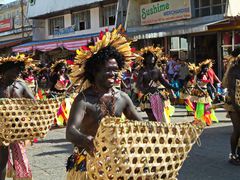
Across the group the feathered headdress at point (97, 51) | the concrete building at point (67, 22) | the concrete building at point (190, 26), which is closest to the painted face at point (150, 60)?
the feathered headdress at point (97, 51)

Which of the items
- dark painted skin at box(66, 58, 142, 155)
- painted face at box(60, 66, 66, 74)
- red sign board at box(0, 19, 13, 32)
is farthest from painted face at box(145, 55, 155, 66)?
red sign board at box(0, 19, 13, 32)

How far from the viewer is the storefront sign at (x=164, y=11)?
66.3 feet

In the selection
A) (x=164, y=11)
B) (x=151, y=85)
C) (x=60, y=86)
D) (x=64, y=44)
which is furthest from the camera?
(x=64, y=44)

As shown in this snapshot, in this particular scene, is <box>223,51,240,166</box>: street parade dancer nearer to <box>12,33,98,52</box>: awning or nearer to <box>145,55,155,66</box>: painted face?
<box>145,55,155,66</box>: painted face

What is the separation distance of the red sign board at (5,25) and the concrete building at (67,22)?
17.9ft

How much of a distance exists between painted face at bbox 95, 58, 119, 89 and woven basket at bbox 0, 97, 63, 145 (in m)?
Result: 1.39

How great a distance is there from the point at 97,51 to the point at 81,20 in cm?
2684

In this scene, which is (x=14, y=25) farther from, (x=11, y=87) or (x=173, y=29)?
(x=11, y=87)

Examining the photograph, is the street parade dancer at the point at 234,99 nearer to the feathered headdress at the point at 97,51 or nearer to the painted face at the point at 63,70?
the feathered headdress at the point at 97,51

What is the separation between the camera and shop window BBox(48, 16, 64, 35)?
3272cm

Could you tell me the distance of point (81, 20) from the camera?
98.4 ft

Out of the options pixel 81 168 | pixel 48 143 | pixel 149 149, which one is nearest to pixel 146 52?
pixel 48 143

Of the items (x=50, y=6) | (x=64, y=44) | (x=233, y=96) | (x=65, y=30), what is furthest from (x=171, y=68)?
(x=50, y=6)

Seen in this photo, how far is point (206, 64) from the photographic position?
1198 cm
